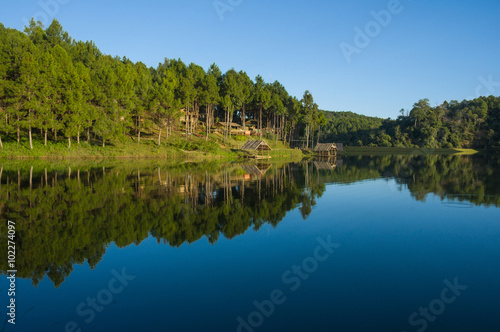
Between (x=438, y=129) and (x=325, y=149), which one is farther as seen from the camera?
(x=438, y=129)

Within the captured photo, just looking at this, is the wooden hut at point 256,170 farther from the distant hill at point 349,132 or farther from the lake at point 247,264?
the distant hill at point 349,132

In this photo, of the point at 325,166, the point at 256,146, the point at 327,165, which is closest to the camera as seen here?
the point at 325,166

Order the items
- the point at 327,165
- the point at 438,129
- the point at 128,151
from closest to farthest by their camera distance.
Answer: the point at 327,165 → the point at 128,151 → the point at 438,129

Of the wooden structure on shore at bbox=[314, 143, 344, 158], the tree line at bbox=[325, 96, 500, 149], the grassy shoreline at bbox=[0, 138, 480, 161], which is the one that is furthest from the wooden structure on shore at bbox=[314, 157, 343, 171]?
the tree line at bbox=[325, 96, 500, 149]

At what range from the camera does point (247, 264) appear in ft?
29.2

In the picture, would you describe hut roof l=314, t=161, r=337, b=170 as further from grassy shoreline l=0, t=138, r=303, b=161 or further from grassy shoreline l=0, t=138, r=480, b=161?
grassy shoreline l=0, t=138, r=303, b=161

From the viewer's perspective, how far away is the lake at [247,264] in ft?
20.4

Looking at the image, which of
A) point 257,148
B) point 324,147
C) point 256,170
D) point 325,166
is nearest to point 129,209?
point 256,170

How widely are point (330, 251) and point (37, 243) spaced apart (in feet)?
30.2

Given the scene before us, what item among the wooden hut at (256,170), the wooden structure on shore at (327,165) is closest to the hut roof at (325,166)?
the wooden structure on shore at (327,165)

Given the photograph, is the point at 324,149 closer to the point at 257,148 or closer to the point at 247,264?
the point at 257,148

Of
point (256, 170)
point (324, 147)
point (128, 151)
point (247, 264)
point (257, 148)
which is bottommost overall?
point (247, 264)

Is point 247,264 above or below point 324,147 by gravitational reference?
below

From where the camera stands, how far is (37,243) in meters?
9.68
